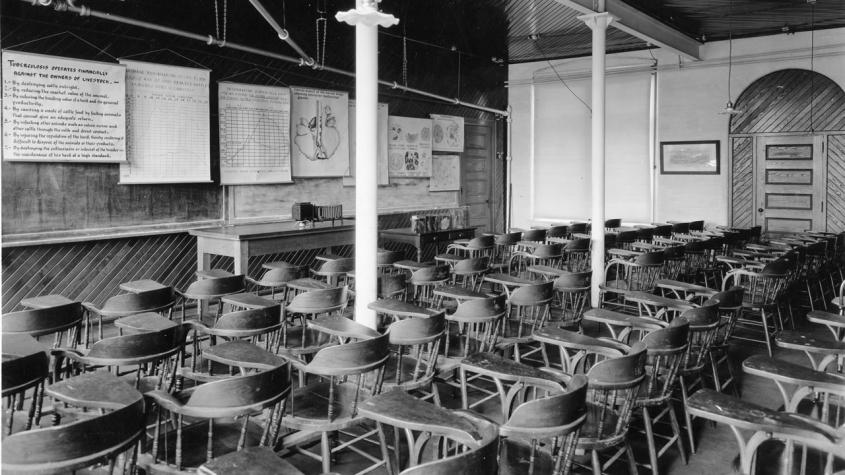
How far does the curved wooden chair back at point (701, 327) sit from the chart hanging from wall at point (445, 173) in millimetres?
7616

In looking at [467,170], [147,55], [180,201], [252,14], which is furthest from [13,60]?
[467,170]

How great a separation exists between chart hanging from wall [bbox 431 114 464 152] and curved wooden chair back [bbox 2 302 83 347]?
8001 mm

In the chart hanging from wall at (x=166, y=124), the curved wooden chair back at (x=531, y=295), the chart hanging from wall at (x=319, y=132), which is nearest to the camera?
the curved wooden chair back at (x=531, y=295)

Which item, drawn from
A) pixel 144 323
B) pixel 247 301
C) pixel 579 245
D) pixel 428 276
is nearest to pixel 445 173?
pixel 579 245

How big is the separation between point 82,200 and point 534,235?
5.67 metres

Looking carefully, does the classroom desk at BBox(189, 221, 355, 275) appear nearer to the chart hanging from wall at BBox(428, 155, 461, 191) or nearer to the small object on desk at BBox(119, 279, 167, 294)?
the small object on desk at BBox(119, 279, 167, 294)

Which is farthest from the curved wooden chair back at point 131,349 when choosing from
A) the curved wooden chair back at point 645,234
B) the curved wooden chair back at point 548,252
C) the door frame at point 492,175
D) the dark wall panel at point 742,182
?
the dark wall panel at point 742,182

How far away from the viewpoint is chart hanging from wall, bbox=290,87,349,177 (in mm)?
8828

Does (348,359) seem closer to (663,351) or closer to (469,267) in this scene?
(663,351)

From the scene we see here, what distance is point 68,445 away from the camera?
209 centimetres

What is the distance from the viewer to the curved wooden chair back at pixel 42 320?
12.3 feet

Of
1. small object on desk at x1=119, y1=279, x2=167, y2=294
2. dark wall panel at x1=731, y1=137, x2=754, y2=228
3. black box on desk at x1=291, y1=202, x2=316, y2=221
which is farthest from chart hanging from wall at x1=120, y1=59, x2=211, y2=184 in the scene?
dark wall panel at x1=731, y1=137, x2=754, y2=228

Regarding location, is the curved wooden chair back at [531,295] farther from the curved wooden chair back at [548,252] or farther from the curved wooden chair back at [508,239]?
the curved wooden chair back at [508,239]

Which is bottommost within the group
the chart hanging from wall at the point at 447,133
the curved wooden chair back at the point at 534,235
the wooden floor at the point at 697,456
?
the wooden floor at the point at 697,456
